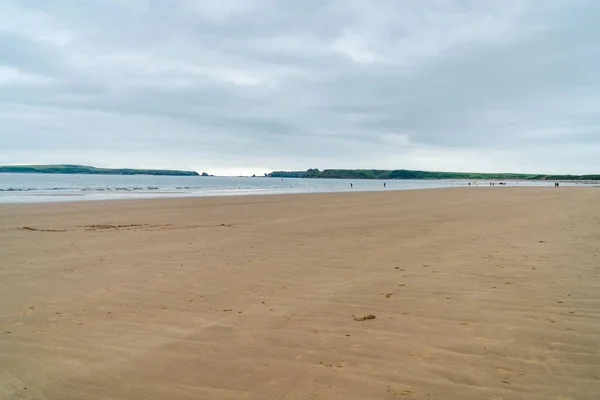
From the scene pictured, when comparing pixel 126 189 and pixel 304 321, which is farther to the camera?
pixel 126 189

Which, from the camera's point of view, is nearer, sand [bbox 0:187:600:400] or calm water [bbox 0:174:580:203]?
sand [bbox 0:187:600:400]

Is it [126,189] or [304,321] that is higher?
[126,189]

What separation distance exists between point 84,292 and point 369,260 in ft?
19.4

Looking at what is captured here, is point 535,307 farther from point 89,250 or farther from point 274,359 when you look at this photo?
point 89,250

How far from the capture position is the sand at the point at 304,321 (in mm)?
4051

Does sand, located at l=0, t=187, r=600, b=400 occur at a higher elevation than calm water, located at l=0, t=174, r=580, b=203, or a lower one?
lower

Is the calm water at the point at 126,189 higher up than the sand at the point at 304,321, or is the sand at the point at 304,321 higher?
the calm water at the point at 126,189

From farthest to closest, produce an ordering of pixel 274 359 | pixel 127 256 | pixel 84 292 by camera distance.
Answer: pixel 127 256
pixel 84 292
pixel 274 359

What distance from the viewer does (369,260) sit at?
985cm

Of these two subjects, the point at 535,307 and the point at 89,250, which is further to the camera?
the point at 89,250

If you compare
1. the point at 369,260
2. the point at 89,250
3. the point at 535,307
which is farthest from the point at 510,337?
the point at 89,250

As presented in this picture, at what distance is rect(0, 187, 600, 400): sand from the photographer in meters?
4.05

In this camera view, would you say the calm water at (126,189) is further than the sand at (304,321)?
Yes

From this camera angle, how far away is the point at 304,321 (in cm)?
575
